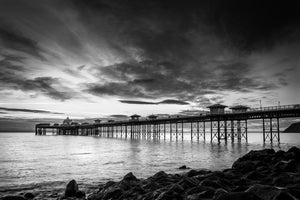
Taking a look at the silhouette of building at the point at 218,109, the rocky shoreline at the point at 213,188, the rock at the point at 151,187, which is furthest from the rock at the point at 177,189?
the silhouette of building at the point at 218,109

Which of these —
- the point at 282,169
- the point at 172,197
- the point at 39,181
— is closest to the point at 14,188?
the point at 39,181

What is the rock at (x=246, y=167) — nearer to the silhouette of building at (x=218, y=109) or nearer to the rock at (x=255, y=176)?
the rock at (x=255, y=176)

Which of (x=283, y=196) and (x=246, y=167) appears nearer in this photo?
(x=283, y=196)

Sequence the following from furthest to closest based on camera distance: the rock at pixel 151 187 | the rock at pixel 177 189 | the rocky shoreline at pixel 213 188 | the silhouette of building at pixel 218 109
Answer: the silhouette of building at pixel 218 109 < the rock at pixel 151 187 < the rock at pixel 177 189 < the rocky shoreline at pixel 213 188

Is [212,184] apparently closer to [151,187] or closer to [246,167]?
[151,187]

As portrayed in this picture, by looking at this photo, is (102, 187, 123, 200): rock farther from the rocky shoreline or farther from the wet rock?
the wet rock

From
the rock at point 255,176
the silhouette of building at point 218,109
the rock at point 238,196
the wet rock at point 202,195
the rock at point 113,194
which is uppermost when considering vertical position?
the silhouette of building at point 218,109

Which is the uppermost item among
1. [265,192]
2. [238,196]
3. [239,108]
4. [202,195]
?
[239,108]

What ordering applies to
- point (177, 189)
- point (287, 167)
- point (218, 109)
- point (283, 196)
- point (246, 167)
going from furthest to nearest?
1. point (218, 109)
2. point (246, 167)
3. point (287, 167)
4. point (177, 189)
5. point (283, 196)

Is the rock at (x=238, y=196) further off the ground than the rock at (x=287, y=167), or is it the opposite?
the rock at (x=238, y=196)

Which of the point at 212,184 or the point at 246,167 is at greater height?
the point at 212,184

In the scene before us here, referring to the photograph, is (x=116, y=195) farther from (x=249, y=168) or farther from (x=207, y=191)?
(x=249, y=168)

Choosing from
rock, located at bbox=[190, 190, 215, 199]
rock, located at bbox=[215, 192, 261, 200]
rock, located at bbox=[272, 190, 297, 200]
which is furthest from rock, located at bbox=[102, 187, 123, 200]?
rock, located at bbox=[272, 190, 297, 200]

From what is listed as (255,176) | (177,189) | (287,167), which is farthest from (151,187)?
(287,167)
